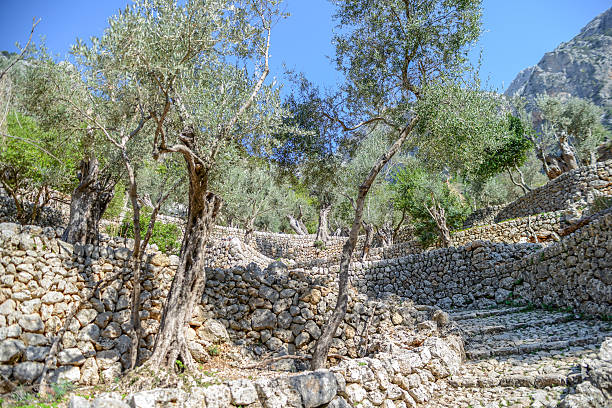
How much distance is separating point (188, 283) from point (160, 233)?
13804mm

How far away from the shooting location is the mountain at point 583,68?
94.4m

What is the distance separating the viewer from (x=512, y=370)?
19.9 feet

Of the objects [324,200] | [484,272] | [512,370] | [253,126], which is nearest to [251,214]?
[324,200]

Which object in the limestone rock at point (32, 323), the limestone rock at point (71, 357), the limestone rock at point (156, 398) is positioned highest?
the limestone rock at point (32, 323)

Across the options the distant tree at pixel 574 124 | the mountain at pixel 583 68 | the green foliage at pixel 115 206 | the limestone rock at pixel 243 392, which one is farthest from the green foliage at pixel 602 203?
the mountain at pixel 583 68

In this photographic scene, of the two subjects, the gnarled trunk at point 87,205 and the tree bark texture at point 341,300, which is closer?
the tree bark texture at point 341,300

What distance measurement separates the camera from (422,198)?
20.6m

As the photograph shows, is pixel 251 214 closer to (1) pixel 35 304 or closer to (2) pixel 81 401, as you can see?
(1) pixel 35 304

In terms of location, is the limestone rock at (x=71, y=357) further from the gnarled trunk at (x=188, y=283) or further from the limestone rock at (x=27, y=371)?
the gnarled trunk at (x=188, y=283)

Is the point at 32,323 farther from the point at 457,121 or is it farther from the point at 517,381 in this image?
the point at 457,121

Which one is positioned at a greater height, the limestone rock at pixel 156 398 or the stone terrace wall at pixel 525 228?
the stone terrace wall at pixel 525 228

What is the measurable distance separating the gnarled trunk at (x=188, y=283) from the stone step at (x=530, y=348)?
18.4 ft

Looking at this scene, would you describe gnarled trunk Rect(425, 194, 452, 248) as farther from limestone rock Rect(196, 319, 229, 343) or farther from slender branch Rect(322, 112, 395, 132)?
limestone rock Rect(196, 319, 229, 343)

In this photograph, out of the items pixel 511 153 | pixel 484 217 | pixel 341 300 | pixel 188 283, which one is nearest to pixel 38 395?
pixel 188 283
